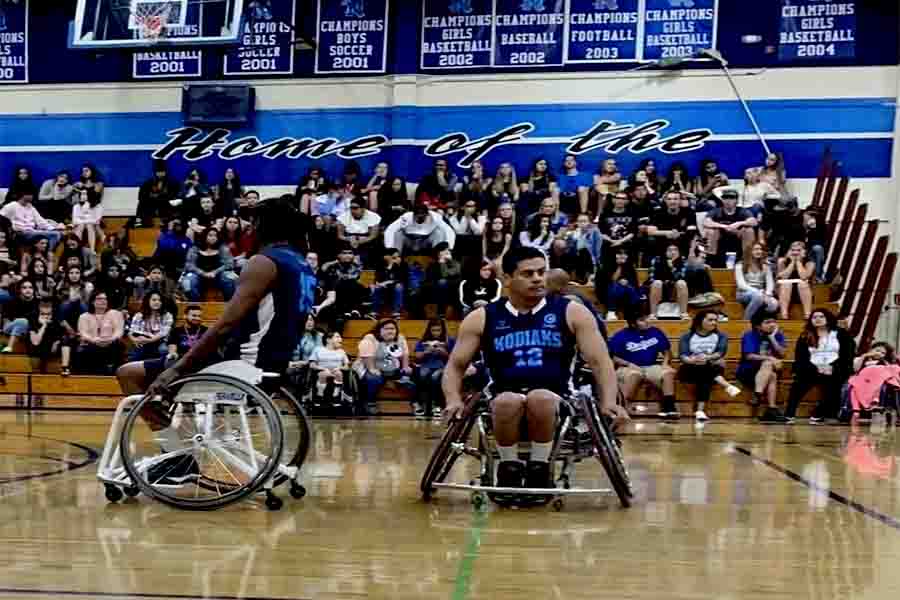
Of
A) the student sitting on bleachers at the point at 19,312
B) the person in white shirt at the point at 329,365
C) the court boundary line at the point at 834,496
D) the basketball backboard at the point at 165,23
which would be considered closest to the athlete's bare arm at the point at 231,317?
the court boundary line at the point at 834,496

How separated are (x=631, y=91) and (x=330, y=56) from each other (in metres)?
4.15

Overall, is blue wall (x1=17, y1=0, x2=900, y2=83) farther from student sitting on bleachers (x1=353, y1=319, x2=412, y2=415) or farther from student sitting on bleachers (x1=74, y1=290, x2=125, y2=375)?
student sitting on bleachers (x1=353, y1=319, x2=412, y2=415)

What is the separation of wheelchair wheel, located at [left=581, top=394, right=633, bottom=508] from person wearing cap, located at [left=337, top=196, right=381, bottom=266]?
28.5 feet

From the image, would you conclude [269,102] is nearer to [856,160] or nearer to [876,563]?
[856,160]

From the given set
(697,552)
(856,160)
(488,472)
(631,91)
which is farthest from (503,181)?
(697,552)

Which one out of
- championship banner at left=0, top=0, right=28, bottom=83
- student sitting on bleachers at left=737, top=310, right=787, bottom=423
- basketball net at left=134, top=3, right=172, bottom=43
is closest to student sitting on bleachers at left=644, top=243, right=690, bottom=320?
student sitting on bleachers at left=737, top=310, right=787, bottom=423

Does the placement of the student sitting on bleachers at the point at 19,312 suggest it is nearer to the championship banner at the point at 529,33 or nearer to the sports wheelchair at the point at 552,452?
the championship banner at the point at 529,33

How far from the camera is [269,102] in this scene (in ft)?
49.7

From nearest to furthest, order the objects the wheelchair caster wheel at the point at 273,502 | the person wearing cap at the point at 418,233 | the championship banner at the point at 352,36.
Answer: the wheelchair caster wheel at the point at 273,502
the person wearing cap at the point at 418,233
the championship banner at the point at 352,36

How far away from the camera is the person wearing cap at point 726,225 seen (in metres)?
12.1

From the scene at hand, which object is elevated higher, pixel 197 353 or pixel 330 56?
pixel 330 56

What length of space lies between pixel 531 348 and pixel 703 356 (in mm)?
6116

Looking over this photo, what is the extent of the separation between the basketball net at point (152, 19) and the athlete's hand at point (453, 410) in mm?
8102

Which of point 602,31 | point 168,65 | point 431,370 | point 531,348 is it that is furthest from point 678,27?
point 531,348
